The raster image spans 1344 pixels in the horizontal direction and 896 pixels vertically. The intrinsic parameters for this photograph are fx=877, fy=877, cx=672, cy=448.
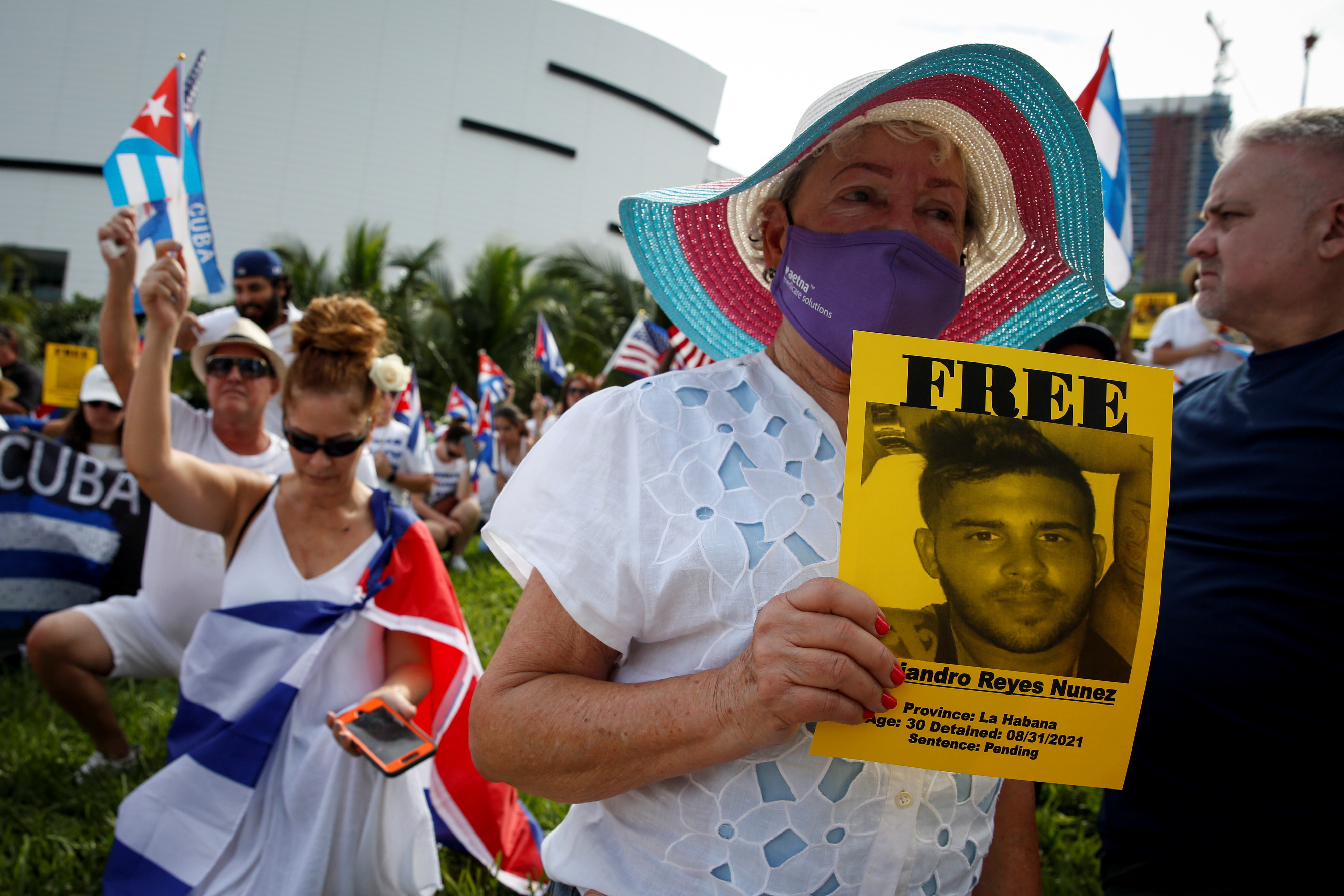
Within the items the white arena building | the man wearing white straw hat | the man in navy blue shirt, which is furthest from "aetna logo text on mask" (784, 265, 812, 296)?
the white arena building

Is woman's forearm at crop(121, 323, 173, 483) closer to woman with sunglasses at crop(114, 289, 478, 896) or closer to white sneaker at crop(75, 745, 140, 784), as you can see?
woman with sunglasses at crop(114, 289, 478, 896)

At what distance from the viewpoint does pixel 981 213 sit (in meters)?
1.76

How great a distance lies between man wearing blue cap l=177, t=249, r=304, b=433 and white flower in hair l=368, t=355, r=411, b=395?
153cm

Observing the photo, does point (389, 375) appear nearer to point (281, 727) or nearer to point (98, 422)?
point (281, 727)

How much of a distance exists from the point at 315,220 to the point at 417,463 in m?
33.8

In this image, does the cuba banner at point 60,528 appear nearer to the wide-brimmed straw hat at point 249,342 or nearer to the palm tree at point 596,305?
the wide-brimmed straw hat at point 249,342

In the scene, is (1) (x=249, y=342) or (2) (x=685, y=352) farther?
(2) (x=685, y=352)

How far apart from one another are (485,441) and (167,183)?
7.73 m

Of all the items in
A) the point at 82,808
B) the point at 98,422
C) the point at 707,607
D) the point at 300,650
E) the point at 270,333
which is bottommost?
the point at 82,808

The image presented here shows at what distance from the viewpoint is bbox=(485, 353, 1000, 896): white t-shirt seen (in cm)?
117

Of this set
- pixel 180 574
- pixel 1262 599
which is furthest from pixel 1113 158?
pixel 180 574

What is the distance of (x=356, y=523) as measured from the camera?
129 inches

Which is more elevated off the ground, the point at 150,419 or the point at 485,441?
the point at 485,441

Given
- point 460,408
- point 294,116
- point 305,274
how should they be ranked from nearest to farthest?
point 460,408
point 305,274
point 294,116
